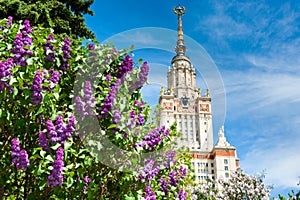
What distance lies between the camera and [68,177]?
3953 millimetres

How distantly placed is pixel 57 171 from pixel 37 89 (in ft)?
2.92

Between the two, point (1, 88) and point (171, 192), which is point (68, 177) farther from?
point (171, 192)

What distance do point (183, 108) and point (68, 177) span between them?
435 centimetres

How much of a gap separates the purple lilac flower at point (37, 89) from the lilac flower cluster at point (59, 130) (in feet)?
0.87

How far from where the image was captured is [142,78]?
4.78 metres

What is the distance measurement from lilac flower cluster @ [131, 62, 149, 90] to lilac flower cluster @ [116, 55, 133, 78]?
17 centimetres

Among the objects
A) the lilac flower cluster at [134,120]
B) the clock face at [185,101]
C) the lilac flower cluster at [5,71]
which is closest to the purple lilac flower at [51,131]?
the lilac flower cluster at [5,71]

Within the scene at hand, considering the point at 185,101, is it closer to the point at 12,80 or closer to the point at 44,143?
the point at 44,143

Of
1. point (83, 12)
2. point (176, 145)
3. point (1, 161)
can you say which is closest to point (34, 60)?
point (1, 161)

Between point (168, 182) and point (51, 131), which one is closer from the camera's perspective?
point (51, 131)

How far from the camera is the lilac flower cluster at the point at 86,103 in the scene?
13.7 ft

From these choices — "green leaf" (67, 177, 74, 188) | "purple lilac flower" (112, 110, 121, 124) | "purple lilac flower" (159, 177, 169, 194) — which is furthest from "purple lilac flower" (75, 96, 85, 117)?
"purple lilac flower" (159, 177, 169, 194)

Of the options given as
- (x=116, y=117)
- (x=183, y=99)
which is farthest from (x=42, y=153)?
(x=183, y=99)

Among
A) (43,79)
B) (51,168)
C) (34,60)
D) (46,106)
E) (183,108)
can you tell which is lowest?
(51,168)
